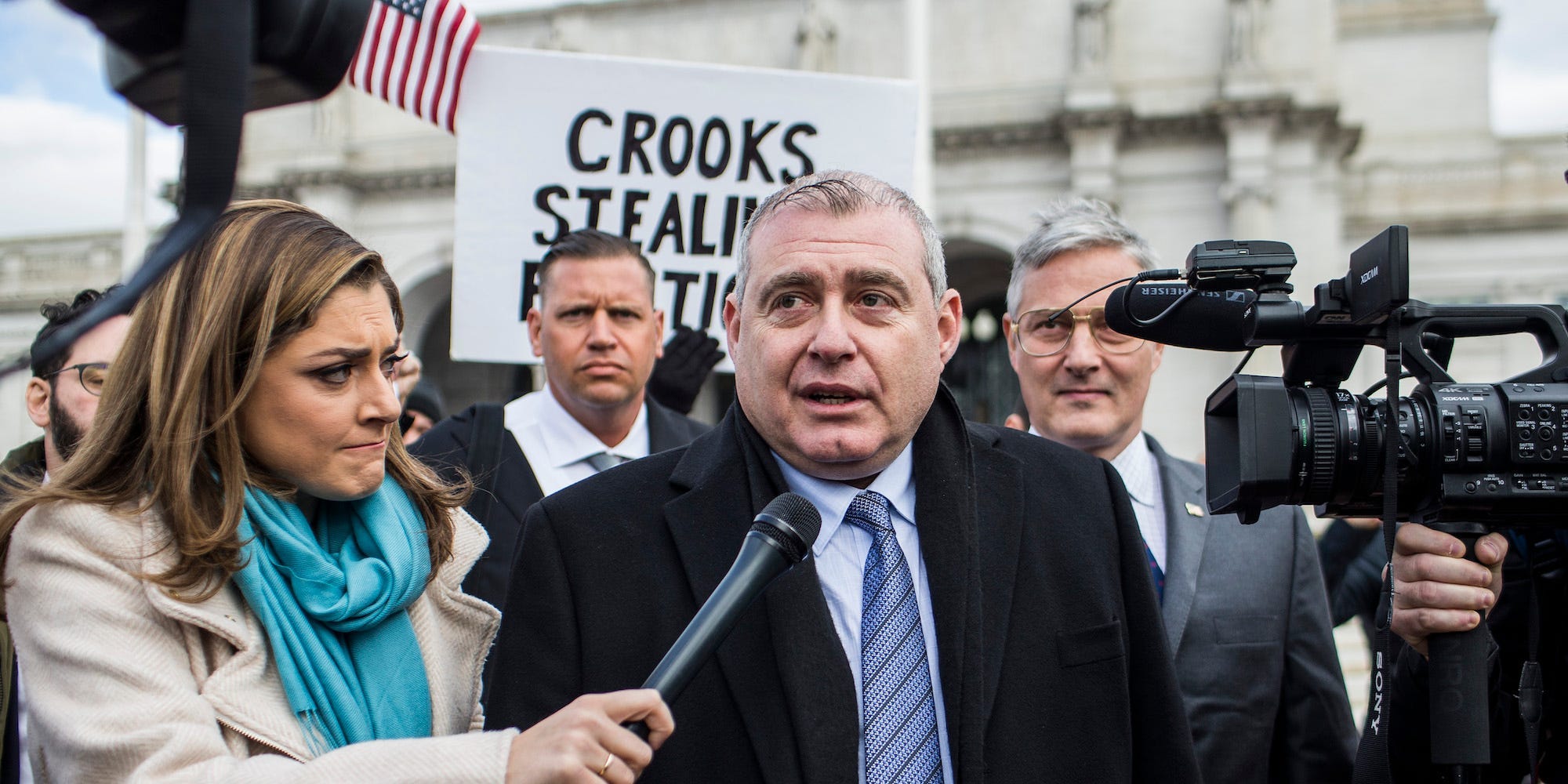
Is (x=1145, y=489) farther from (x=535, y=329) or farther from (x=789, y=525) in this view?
(x=535, y=329)

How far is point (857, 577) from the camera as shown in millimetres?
2158

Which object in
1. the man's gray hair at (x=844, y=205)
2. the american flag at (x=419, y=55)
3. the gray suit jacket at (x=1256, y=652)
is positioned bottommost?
the gray suit jacket at (x=1256, y=652)

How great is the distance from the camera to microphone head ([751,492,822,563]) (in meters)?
1.62

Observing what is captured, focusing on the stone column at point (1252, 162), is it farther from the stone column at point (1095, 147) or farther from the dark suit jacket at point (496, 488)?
the dark suit jacket at point (496, 488)

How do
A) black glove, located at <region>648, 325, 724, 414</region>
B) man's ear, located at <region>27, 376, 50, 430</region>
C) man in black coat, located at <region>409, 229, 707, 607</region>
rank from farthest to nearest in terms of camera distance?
black glove, located at <region>648, 325, 724, 414</region> → man in black coat, located at <region>409, 229, 707, 607</region> → man's ear, located at <region>27, 376, 50, 430</region>

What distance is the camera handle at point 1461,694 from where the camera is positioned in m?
2.02

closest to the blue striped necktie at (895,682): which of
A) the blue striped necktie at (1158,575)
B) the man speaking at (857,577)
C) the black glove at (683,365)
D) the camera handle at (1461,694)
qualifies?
the man speaking at (857,577)

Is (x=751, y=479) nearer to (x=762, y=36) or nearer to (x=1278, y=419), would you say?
(x=1278, y=419)

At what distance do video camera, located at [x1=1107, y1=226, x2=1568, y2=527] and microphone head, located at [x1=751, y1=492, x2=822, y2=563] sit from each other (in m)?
0.74

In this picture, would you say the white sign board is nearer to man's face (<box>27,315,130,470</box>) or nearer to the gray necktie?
the gray necktie

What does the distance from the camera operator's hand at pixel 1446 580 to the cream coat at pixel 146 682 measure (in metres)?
1.52

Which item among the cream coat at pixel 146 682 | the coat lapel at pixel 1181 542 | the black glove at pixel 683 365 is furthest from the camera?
the black glove at pixel 683 365

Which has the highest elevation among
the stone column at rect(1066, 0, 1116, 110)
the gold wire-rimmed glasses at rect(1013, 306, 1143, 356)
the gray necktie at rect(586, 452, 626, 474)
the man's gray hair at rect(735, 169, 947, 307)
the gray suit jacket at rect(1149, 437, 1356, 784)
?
the stone column at rect(1066, 0, 1116, 110)

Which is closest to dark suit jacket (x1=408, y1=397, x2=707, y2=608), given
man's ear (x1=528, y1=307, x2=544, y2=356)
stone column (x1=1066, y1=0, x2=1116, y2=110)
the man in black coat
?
the man in black coat
